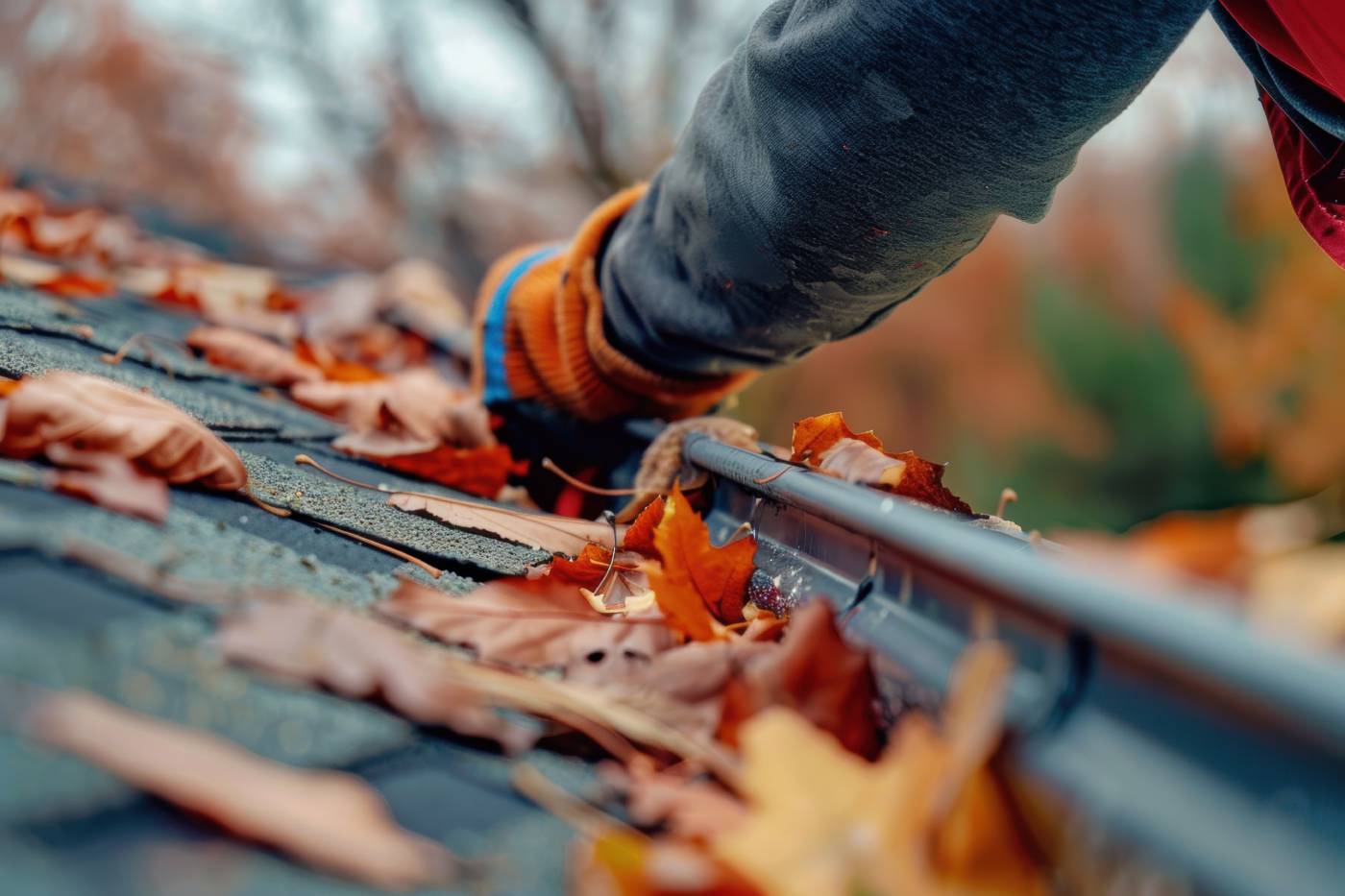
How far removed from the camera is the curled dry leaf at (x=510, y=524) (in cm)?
92

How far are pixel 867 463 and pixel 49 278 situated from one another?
4.83 ft

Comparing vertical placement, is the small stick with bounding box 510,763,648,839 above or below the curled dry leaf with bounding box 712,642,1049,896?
below

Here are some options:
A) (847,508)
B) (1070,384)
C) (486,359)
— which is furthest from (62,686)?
(1070,384)

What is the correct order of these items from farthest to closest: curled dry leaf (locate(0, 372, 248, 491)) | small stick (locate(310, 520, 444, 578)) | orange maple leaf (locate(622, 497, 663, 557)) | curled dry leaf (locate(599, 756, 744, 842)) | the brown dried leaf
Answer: the brown dried leaf → orange maple leaf (locate(622, 497, 663, 557)) → small stick (locate(310, 520, 444, 578)) → curled dry leaf (locate(0, 372, 248, 491)) → curled dry leaf (locate(599, 756, 744, 842))

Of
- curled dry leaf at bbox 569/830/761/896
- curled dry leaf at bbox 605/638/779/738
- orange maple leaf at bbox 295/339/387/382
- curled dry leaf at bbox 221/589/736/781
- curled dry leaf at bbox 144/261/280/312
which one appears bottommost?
curled dry leaf at bbox 144/261/280/312

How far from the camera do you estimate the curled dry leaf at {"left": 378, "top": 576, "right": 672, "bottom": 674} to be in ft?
1.88

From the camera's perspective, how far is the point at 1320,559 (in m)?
0.32

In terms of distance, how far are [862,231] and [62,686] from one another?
2.46 ft

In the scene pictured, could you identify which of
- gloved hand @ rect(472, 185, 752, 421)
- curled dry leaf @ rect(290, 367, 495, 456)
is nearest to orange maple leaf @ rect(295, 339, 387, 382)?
curled dry leaf @ rect(290, 367, 495, 456)

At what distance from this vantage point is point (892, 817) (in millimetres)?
360

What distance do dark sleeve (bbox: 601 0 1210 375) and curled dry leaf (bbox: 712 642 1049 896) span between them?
0.52 metres

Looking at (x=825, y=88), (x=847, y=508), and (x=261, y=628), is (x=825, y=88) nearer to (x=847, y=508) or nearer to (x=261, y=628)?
(x=847, y=508)

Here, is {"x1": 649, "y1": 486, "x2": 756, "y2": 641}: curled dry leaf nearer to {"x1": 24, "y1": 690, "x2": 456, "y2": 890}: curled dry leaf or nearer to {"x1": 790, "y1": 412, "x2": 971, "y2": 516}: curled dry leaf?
{"x1": 790, "y1": 412, "x2": 971, "y2": 516}: curled dry leaf

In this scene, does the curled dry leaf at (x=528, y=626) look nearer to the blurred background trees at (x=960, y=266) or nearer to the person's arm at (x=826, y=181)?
the person's arm at (x=826, y=181)
